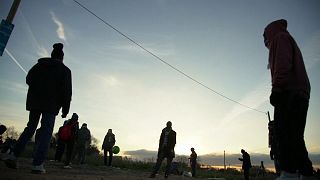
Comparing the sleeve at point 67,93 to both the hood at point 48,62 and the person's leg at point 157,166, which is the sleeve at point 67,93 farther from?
the person's leg at point 157,166

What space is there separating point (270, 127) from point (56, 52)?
1025 centimetres

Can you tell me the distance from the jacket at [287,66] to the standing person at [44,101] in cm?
370

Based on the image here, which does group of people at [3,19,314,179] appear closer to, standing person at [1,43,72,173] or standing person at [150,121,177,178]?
standing person at [1,43,72,173]

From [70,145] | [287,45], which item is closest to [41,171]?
[287,45]

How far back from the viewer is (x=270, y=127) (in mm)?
12438

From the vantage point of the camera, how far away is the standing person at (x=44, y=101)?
198 inches

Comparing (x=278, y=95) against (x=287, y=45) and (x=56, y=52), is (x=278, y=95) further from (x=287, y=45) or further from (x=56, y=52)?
(x=56, y=52)

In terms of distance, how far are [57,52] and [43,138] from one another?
175 centimetres

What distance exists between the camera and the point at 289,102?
3559 millimetres

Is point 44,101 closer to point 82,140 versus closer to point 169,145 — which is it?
point 169,145

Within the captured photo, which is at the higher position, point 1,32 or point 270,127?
point 1,32

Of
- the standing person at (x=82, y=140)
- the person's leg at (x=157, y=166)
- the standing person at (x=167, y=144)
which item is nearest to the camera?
the person's leg at (x=157, y=166)

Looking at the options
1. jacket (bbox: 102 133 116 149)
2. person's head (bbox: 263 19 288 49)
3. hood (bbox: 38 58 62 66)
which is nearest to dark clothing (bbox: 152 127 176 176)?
hood (bbox: 38 58 62 66)

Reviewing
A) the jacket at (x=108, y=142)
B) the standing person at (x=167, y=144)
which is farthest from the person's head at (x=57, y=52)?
the jacket at (x=108, y=142)
